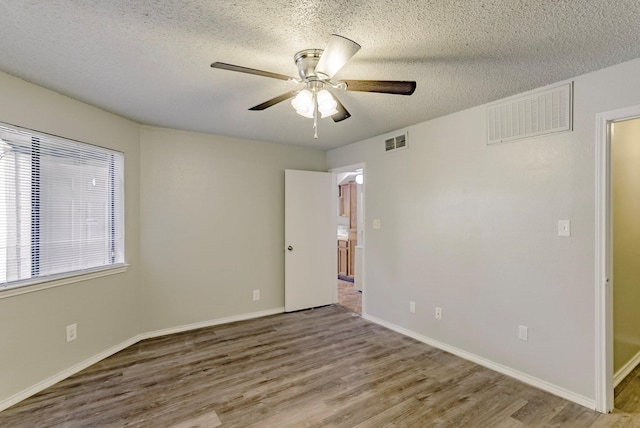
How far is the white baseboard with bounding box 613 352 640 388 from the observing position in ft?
8.07

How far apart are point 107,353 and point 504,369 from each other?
364 cm

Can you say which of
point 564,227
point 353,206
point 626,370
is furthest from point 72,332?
point 353,206

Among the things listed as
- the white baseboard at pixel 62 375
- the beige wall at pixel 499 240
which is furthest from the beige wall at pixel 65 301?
the beige wall at pixel 499 240

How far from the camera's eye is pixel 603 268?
2.11 meters

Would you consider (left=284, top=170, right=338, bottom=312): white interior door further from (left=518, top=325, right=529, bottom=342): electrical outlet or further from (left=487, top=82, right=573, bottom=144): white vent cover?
(left=518, top=325, right=529, bottom=342): electrical outlet

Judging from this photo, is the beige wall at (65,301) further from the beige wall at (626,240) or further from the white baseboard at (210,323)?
the beige wall at (626,240)

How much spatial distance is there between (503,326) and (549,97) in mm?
1894

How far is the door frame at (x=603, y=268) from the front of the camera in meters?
2.10

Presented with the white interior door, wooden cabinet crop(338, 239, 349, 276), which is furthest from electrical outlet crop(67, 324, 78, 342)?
wooden cabinet crop(338, 239, 349, 276)

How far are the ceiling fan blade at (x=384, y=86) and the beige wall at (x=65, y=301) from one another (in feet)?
7.90

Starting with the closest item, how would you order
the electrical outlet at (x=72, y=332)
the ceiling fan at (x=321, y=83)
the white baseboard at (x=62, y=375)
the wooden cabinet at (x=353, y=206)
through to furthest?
1. the ceiling fan at (x=321, y=83)
2. the white baseboard at (x=62, y=375)
3. the electrical outlet at (x=72, y=332)
4. the wooden cabinet at (x=353, y=206)

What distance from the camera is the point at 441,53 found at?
189 centimetres

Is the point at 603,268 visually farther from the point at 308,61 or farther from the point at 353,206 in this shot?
the point at 353,206

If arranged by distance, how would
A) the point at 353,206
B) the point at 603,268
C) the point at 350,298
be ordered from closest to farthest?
the point at 603,268 < the point at 350,298 < the point at 353,206
